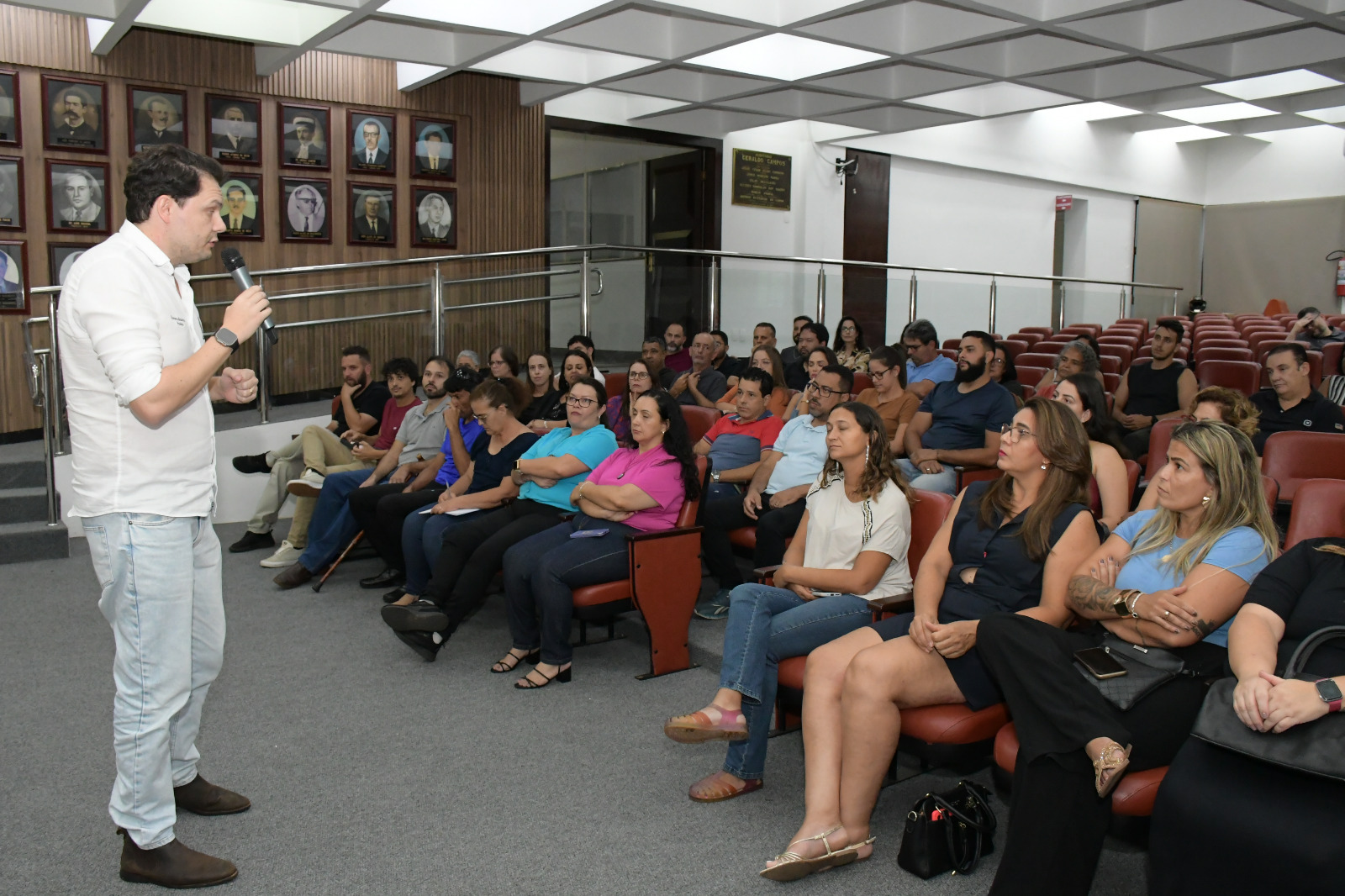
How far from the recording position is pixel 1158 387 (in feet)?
19.4

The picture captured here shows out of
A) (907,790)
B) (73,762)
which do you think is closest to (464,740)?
(73,762)

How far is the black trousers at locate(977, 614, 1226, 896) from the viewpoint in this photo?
7.02 ft

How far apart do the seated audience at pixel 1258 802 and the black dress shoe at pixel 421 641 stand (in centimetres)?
272

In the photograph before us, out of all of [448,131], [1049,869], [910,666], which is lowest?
[1049,869]

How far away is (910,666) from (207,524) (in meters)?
1.78

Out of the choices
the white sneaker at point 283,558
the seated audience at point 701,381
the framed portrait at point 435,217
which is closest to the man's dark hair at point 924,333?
the seated audience at point 701,381

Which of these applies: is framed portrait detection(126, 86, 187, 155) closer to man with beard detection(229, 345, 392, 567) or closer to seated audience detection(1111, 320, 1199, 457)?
man with beard detection(229, 345, 392, 567)

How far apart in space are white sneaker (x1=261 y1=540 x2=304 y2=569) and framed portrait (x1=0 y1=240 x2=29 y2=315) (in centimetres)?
313

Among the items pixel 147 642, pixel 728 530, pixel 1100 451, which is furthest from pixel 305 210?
pixel 1100 451

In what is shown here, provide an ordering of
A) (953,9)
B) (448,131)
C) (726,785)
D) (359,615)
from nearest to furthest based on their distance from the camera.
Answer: (726,785)
(359,615)
(953,9)
(448,131)

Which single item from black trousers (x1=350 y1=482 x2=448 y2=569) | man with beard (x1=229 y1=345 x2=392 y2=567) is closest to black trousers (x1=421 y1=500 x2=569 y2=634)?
black trousers (x1=350 y1=482 x2=448 y2=569)

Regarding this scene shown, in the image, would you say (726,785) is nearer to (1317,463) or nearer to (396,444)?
(1317,463)

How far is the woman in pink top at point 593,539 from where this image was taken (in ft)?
12.4

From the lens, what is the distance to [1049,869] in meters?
2.13
